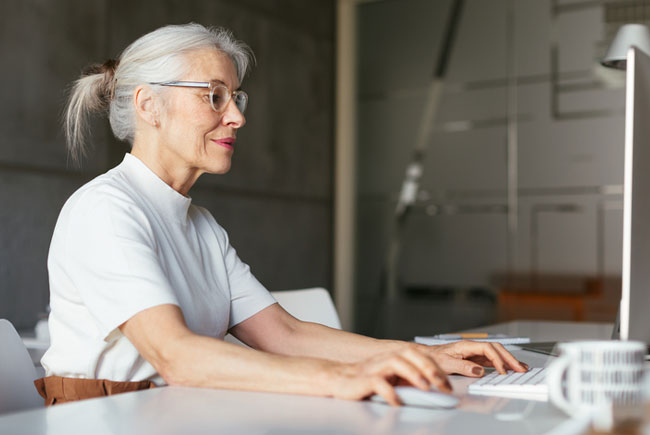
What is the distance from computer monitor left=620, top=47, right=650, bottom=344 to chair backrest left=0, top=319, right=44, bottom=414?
3.49 feet

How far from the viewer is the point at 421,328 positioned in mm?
5562

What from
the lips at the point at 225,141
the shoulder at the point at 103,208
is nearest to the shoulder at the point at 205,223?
the lips at the point at 225,141

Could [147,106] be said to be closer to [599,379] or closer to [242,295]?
[242,295]

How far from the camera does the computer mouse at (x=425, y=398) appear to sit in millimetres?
1044

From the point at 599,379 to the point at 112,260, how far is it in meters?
0.82

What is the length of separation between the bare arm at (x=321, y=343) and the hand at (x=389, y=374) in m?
0.38

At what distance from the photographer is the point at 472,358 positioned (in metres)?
1.51

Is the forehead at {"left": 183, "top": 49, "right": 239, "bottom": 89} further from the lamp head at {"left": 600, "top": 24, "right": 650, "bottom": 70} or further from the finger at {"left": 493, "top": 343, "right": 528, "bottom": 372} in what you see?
the lamp head at {"left": 600, "top": 24, "right": 650, "bottom": 70}

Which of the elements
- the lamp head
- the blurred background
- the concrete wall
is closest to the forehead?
the lamp head

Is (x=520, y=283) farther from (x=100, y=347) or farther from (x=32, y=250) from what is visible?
(x=100, y=347)

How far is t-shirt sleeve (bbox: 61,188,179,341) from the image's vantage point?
1274mm

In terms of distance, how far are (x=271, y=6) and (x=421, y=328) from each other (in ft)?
8.27

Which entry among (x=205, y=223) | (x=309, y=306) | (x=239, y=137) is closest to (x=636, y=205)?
(x=205, y=223)

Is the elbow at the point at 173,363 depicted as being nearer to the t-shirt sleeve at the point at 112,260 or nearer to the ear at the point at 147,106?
the t-shirt sleeve at the point at 112,260
